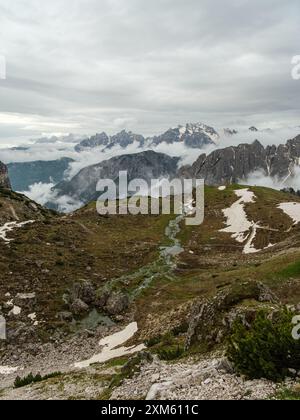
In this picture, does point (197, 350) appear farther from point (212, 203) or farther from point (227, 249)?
point (212, 203)

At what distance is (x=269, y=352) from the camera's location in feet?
75.6

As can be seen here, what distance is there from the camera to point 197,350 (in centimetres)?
3422

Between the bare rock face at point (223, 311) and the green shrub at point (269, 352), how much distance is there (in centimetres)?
758

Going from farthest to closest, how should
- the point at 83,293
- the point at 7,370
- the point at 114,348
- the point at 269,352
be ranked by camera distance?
the point at 83,293 → the point at 114,348 → the point at 7,370 → the point at 269,352

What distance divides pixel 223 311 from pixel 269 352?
1309cm

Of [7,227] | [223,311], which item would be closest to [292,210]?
[7,227]

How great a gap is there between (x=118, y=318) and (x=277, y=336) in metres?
48.6

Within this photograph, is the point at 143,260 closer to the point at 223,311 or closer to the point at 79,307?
the point at 79,307

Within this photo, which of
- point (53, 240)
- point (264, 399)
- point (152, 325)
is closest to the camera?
point (264, 399)

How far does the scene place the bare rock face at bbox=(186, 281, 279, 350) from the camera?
33.4m

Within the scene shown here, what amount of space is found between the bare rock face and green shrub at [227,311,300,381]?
758 centimetres

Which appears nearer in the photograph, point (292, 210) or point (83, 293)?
point (83, 293)

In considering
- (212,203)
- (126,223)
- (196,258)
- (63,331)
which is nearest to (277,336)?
(63,331)

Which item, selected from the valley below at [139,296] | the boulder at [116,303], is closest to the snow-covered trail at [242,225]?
the valley below at [139,296]
